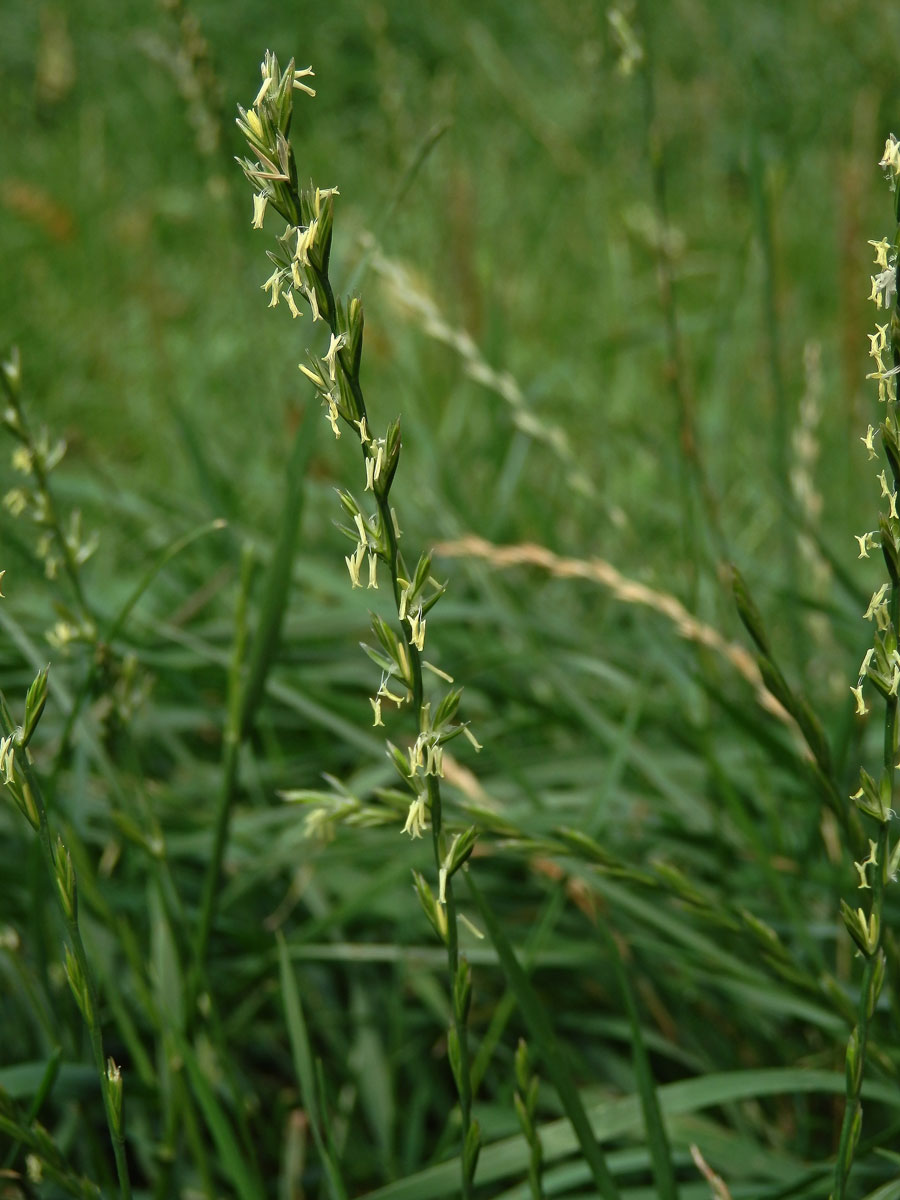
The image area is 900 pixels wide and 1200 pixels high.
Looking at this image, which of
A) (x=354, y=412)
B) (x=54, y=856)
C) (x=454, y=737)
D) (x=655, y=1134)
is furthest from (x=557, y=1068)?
(x=354, y=412)

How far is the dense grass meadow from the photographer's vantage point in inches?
28.7

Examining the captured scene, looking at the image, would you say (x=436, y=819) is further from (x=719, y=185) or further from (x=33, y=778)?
(x=719, y=185)

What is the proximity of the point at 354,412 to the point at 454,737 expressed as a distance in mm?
233

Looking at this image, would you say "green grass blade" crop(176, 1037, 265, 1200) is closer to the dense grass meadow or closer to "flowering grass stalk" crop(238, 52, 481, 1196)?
the dense grass meadow

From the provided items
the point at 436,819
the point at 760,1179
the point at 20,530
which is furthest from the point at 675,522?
the point at 436,819

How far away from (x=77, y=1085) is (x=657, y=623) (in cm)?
93

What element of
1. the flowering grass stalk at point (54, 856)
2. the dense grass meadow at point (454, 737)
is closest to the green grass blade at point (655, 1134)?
the dense grass meadow at point (454, 737)

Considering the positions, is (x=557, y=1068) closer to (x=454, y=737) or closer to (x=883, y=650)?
(x=454, y=737)

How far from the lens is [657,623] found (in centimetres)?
166

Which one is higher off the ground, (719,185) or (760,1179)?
(719,185)

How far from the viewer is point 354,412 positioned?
538 millimetres

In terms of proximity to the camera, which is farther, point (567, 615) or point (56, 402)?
point (56, 402)

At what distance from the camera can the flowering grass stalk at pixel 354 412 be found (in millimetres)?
523

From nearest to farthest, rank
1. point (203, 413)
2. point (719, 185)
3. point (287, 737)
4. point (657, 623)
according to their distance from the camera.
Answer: point (657, 623) < point (287, 737) < point (203, 413) < point (719, 185)
